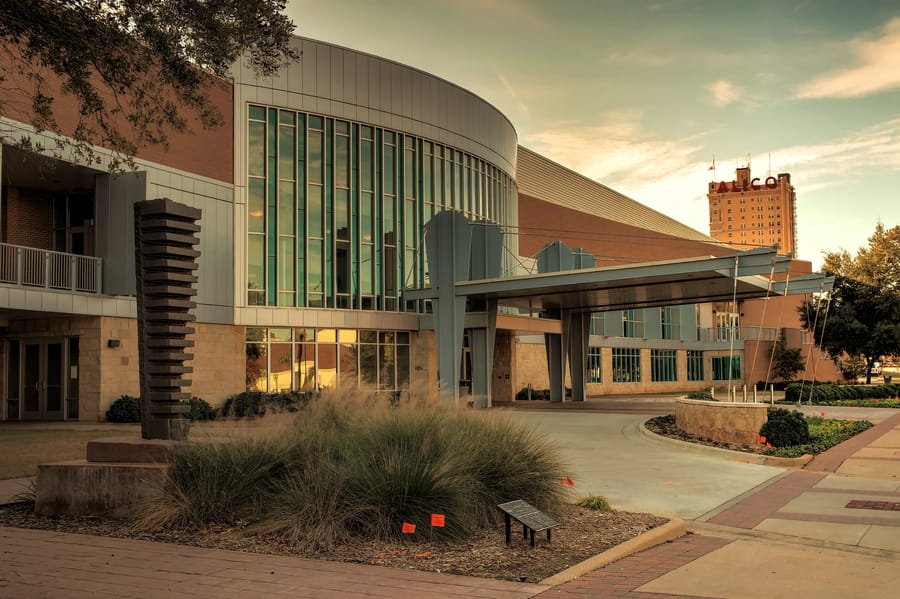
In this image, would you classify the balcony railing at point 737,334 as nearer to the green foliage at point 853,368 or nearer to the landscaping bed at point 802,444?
the green foliage at point 853,368

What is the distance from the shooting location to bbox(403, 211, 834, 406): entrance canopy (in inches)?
1075

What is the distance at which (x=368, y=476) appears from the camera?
8.24 metres

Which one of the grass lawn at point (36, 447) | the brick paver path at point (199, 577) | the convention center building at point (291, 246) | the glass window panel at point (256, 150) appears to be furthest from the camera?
the glass window panel at point (256, 150)

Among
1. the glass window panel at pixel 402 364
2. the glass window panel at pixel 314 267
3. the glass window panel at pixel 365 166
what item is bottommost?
the glass window panel at pixel 402 364

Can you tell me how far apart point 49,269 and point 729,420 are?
19.9m

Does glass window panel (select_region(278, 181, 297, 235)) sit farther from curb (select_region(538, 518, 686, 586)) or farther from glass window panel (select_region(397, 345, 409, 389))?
curb (select_region(538, 518, 686, 586))

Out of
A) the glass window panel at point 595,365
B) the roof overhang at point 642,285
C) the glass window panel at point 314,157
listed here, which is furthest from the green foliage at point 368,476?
the glass window panel at point 595,365

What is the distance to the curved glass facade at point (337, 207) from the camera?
106ft

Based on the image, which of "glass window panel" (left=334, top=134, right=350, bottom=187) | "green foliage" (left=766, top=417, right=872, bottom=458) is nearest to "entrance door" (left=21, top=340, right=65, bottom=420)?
"glass window panel" (left=334, top=134, right=350, bottom=187)

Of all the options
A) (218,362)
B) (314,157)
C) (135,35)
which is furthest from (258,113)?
(135,35)

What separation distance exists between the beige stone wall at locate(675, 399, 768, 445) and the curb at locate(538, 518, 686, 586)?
864 cm

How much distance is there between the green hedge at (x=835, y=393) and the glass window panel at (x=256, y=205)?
896 inches

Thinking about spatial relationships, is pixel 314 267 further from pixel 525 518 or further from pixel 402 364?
pixel 525 518

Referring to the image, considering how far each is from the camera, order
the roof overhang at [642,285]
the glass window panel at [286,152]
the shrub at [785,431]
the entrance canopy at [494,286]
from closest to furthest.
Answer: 1. the shrub at [785,431]
2. the roof overhang at [642,285]
3. the entrance canopy at [494,286]
4. the glass window panel at [286,152]
